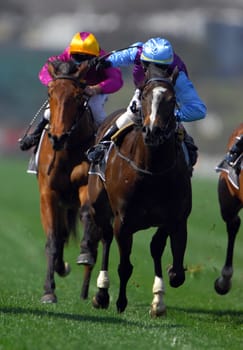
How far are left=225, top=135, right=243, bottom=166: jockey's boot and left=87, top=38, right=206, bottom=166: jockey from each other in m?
1.14

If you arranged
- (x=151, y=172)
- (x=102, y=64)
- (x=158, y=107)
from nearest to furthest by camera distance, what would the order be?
1. (x=158, y=107)
2. (x=151, y=172)
3. (x=102, y=64)

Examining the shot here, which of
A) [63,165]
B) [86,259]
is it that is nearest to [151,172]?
[86,259]

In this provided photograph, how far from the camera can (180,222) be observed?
455 inches

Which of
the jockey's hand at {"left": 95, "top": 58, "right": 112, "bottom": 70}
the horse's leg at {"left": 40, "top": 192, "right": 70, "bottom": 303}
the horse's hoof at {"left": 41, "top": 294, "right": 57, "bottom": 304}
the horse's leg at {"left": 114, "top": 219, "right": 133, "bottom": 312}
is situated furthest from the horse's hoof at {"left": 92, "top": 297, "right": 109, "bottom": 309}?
the jockey's hand at {"left": 95, "top": 58, "right": 112, "bottom": 70}

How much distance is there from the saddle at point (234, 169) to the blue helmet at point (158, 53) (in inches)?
86.5

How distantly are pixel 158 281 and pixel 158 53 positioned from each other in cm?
207

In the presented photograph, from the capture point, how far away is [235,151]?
13.3m

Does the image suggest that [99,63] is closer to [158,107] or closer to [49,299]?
[158,107]

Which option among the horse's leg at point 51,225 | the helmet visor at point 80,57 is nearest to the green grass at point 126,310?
the horse's leg at point 51,225

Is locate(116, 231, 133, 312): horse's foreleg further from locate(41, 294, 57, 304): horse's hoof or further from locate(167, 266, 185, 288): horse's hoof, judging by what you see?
locate(41, 294, 57, 304): horse's hoof

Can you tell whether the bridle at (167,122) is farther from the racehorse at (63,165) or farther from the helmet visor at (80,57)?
the helmet visor at (80,57)

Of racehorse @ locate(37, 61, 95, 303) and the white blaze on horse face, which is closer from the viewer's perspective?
the white blaze on horse face

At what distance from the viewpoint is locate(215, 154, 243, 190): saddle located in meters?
13.3

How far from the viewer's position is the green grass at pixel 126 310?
30.9 ft
